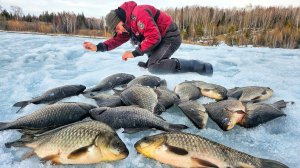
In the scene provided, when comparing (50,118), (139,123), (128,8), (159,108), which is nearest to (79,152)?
(139,123)

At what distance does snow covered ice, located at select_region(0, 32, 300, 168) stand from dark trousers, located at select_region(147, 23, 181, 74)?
0.29 metres

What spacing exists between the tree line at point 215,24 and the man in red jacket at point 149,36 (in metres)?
6.27

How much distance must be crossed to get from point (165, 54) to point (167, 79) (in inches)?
35.3

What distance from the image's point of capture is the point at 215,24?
45.7 ft

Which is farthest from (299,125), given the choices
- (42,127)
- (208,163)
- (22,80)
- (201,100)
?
(22,80)

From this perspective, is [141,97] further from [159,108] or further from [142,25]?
[142,25]

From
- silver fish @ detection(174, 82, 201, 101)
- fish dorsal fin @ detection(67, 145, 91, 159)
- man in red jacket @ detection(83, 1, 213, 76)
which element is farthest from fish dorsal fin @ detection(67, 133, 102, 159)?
man in red jacket @ detection(83, 1, 213, 76)

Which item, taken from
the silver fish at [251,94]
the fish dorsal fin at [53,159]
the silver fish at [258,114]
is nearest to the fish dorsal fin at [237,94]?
the silver fish at [251,94]

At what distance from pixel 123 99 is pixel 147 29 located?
2.24 metres

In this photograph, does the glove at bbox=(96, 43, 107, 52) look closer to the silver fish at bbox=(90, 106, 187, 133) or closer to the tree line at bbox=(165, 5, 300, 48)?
the silver fish at bbox=(90, 106, 187, 133)

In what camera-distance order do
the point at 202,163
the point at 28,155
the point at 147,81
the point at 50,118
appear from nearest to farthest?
the point at 202,163, the point at 28,155, the point at 50,118, the point at 147,81

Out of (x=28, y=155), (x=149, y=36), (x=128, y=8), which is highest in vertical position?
(x=128, y=8)

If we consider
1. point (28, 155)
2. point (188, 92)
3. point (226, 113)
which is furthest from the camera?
point (188, 92)

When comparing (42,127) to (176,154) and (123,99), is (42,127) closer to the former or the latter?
(123,99)
